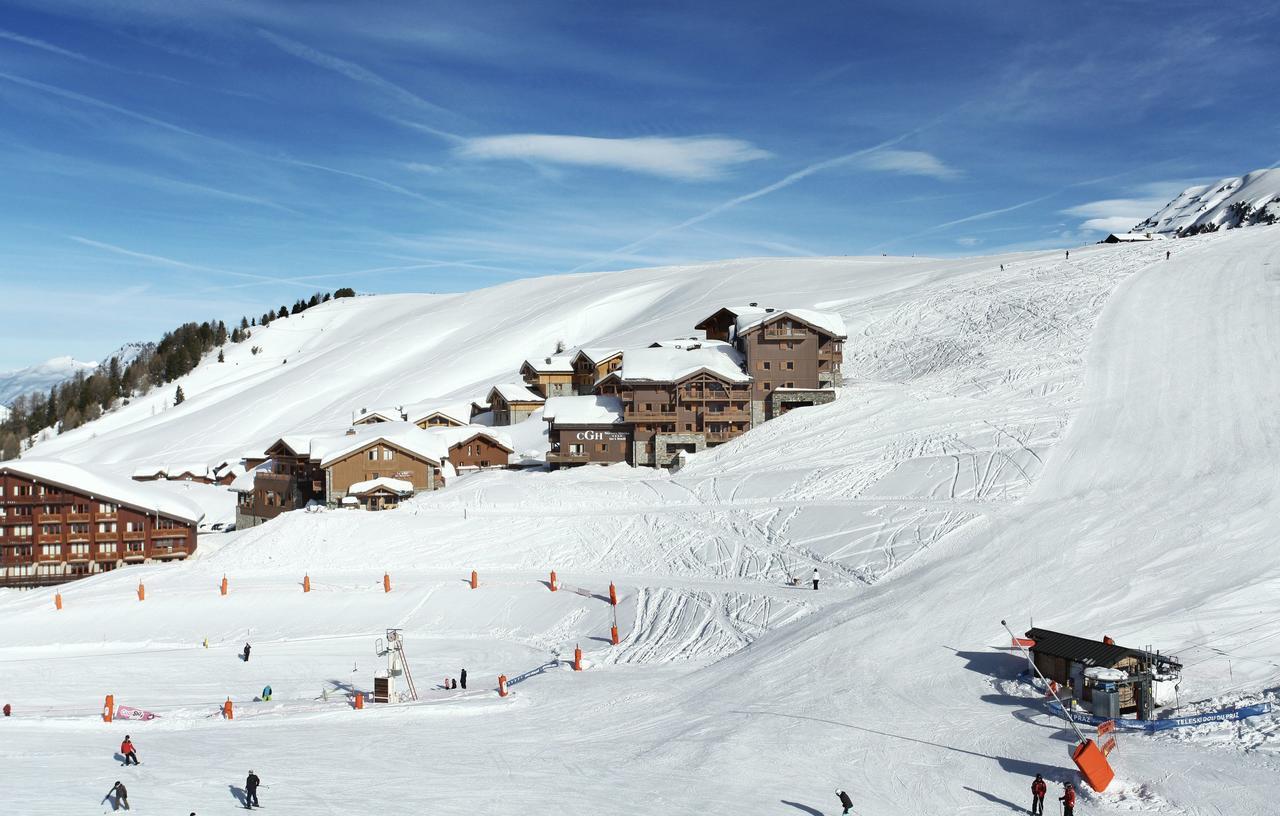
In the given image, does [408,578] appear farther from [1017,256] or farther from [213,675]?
[1017,256]

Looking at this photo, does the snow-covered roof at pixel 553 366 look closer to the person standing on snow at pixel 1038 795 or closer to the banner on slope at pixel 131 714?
the banner on slope at pixel 131 714

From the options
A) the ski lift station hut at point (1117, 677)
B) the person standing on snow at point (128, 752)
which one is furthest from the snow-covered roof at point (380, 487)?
the ski lift station hut at point (1117, 677)

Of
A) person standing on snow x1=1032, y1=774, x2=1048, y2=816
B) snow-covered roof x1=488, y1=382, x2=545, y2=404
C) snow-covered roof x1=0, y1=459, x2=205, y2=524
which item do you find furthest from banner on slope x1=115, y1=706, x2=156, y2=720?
snow-covered roof x1=488, y1=382, x2=545, y2=404

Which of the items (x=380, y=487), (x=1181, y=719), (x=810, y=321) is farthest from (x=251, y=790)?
(x=810, y=321)

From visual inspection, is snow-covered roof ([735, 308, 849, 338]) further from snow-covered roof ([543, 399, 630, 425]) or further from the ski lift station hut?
the ski lift station hut

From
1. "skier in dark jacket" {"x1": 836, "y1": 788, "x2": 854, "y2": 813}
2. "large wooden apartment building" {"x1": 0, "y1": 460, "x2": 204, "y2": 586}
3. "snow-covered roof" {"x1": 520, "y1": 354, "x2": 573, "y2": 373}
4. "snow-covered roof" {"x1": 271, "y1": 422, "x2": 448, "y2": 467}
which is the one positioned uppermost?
"snow-covered roof" {"x1": 520, "y1": 354, "x2": 573, "y2": 373}

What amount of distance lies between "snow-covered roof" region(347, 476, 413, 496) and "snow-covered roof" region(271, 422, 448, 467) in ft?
7.89

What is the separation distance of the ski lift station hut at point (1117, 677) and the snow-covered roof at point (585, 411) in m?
43.9

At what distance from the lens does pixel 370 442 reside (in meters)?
66.6

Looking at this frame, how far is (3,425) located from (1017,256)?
164 meters

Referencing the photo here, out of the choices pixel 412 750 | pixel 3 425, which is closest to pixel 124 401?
pixel 3 425

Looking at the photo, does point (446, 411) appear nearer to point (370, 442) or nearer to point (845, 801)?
point (370, 442)

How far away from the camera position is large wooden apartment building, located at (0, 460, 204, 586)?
193 ft

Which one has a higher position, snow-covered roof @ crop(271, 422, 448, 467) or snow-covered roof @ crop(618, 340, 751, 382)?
snow-covered roof @ crop(618, 340, 751, 382)
